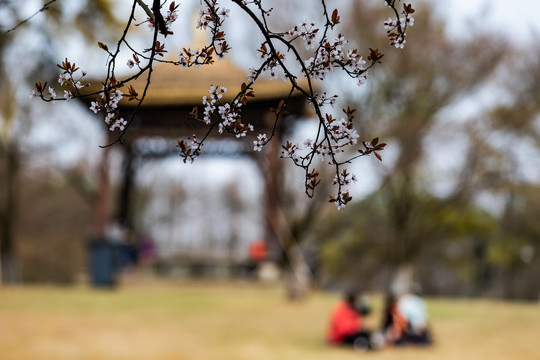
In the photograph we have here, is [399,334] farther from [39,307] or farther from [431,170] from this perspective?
[431,170]

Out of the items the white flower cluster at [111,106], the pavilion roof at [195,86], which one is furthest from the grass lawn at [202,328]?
the white flower cluster at [111,106]

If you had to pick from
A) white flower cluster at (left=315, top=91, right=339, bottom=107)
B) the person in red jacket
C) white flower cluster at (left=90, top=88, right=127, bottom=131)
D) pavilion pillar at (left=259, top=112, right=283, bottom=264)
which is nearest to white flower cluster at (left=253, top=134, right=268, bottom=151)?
white flower cluster at (left=315, top=91, right=339, bottom=107)

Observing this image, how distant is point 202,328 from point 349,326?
8.84 ft

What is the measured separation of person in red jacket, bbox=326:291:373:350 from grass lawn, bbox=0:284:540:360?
0.21 m

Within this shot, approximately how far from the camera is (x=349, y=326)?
28.7 ft

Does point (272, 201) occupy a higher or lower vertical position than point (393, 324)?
higher

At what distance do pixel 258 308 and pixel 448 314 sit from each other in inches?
166

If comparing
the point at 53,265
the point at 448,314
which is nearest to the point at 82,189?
the point at 53,265

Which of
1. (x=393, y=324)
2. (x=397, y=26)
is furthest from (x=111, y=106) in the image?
(x=393, y=324)

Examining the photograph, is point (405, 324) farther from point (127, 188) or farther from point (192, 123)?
point (127, 188)

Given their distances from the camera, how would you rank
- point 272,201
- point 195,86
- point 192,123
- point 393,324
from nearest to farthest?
point 393,324 → point 192,123 → point 195,86 → point 272,201

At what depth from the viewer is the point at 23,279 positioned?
1109 inches

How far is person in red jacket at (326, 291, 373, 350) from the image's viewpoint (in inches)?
336

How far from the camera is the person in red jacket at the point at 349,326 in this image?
28.0 ft
